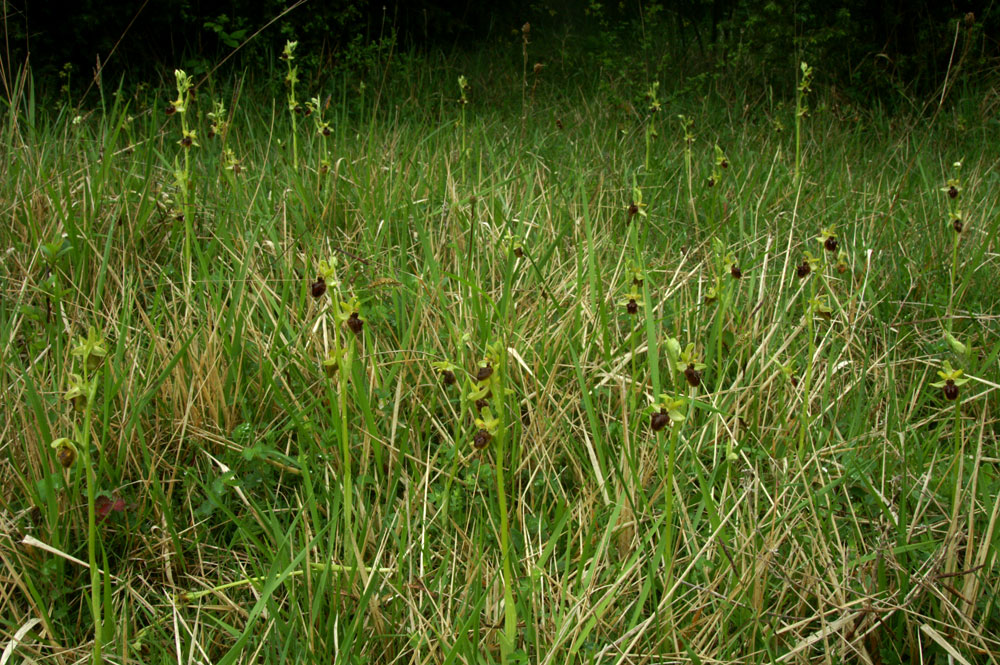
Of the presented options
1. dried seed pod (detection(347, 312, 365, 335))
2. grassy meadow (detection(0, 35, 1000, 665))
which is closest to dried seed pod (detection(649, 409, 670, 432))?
grassy meadow (detection(0, 35, 1000, 665))

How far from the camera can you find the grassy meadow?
1.48 metres

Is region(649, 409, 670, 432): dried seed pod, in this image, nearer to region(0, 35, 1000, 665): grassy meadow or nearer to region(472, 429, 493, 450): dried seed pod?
region(0, 35, 1000, 665): grassy meadow

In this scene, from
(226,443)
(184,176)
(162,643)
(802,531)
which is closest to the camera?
(162,643)

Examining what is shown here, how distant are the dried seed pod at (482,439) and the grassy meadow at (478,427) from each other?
0.01 metres

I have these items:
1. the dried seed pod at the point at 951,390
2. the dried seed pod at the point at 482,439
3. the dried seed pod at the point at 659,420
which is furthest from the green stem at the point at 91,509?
the dried seed pod at the point at 951,390

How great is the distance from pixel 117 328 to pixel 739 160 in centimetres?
286

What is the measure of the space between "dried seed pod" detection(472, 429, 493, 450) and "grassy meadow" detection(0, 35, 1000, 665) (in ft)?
0.05

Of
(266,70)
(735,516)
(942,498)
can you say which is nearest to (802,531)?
(735,516)

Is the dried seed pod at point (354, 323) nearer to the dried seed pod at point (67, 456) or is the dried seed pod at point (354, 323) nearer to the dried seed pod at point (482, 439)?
the dried seed pod at point (482, 439)

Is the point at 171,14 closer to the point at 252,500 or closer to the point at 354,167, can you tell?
the point at 354,167

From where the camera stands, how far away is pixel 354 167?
11.0 ft

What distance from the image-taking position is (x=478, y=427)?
1252mm

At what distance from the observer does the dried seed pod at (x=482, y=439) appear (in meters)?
1.20

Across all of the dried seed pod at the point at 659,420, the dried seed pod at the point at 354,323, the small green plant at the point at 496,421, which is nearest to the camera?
the small green plant at the point at 496,421
